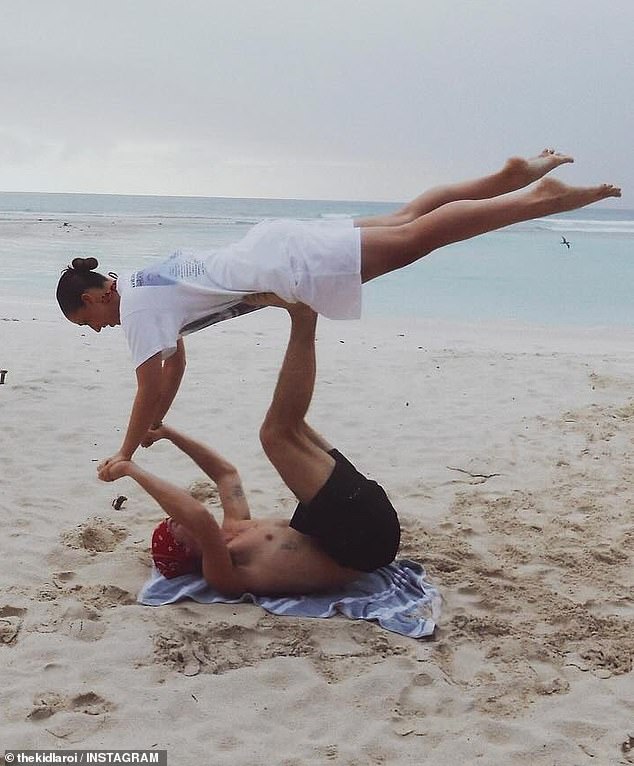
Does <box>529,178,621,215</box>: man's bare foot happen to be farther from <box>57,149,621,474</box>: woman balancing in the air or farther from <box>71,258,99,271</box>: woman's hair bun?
<box>71,258,99,271</box>: woman's hair bun

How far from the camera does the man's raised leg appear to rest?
3.09 meters

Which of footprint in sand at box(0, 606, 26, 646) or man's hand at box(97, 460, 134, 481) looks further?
man's hand at box(97, 460, 134, 481)

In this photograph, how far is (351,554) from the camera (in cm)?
308

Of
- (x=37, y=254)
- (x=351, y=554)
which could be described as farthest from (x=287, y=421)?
(x=37, y=254)

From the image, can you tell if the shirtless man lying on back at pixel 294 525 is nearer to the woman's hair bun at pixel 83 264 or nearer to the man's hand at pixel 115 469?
the man's hand at pixel 115 469

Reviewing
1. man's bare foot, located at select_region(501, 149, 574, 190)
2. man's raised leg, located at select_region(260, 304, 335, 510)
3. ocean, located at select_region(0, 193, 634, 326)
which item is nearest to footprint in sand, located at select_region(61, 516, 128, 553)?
man's raised leg, located at select_region(260, 304, 335, 510)

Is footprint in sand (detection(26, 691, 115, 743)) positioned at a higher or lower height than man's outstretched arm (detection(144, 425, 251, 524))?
lower

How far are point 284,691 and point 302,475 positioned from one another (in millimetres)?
792

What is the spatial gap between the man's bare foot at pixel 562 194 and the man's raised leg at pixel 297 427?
968mm

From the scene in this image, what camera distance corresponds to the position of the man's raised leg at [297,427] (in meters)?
3.09

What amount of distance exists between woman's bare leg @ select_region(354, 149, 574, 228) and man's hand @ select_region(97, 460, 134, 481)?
4.22ft

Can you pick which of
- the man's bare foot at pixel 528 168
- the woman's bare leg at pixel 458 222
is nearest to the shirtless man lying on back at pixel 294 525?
the woman's bare leg at pixel 458 222

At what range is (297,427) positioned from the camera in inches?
126

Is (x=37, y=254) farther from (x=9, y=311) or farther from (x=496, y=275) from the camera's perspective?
(x=496, y=275)
